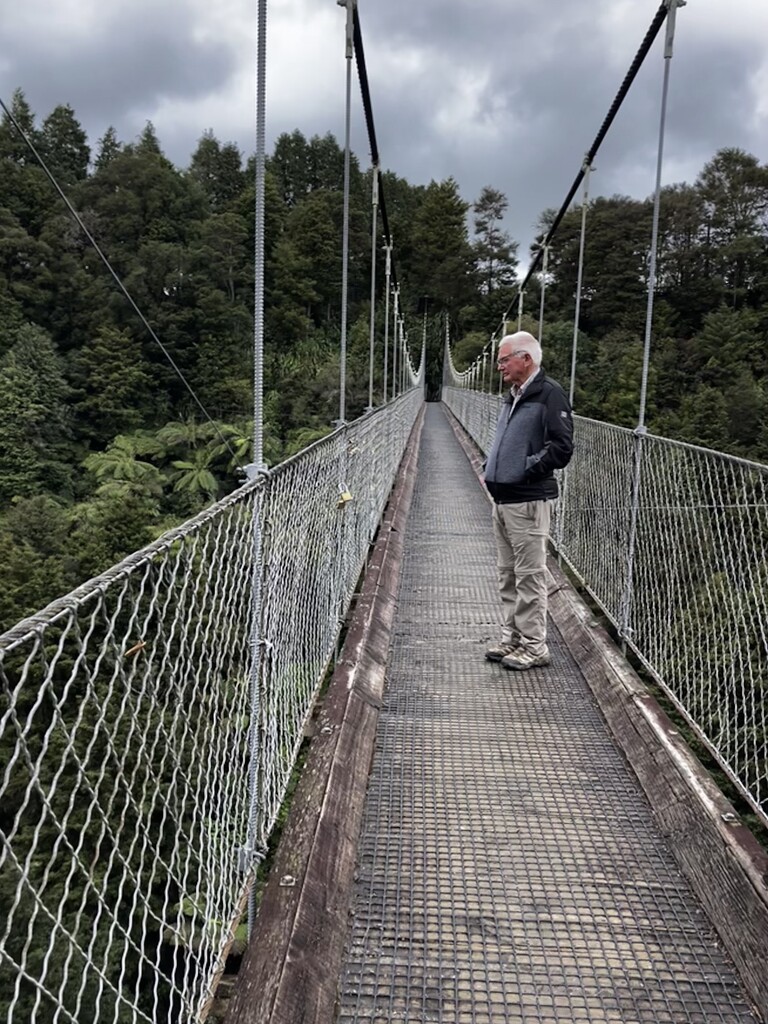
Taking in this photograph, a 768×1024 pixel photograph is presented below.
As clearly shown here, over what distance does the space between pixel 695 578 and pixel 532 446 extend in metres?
0.64

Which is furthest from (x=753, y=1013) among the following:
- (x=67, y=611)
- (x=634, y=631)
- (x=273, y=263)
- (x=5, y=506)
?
(x=273, y=263)

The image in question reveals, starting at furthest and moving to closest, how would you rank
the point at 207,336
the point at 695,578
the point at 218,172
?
the point at 218,172 → the point at 207,336 → the point at 695,578

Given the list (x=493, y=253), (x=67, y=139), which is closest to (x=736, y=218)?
(x=493, y=253)

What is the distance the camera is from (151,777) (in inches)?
41.6

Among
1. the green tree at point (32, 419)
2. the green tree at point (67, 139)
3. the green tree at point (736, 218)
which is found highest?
the green tree at point (67, 139)

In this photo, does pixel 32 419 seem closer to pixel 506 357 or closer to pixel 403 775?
pixel 506 357

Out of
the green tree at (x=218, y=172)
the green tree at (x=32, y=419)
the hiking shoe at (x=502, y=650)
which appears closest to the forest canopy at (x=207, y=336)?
the green tree at (x=32, y=419)

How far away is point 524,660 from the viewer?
106 inches

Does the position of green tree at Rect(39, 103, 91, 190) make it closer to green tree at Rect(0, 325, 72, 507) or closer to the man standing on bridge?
green tree at Rect(0, 325, 72, 507)

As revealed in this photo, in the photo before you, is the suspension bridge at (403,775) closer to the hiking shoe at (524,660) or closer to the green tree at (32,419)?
the hiking shoe at (524,660)

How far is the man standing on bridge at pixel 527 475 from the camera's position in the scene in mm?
2443

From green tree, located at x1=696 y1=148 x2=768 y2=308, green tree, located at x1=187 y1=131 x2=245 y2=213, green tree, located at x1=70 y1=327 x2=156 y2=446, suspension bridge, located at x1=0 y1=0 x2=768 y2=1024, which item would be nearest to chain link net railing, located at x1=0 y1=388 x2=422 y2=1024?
suspension bridge, located at x1=0 y1=0 x2=768 y2=1024

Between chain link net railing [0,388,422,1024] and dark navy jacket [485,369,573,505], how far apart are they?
55cm

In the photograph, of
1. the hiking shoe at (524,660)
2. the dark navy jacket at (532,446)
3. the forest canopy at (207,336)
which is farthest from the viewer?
the forest canopy at (207,336)
